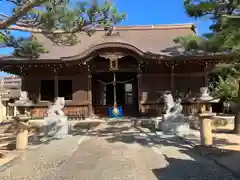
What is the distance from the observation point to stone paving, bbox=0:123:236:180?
19.3 ft

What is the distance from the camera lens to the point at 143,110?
17.2 metres

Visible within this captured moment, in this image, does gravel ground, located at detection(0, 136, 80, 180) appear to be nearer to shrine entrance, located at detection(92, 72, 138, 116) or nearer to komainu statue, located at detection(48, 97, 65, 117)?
komainu statue, located at detection(48, 97, 65, 117)

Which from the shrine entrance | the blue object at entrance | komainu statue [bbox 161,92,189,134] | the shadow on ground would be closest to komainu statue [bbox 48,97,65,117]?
the shadow on ground

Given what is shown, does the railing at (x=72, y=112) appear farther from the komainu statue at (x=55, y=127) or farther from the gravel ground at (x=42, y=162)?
the gravel ground at (x=42, y=162)

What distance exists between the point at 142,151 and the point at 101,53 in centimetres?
924

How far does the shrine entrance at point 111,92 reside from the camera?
19000 mm

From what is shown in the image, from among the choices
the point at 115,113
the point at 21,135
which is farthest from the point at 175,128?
the point at 21,135

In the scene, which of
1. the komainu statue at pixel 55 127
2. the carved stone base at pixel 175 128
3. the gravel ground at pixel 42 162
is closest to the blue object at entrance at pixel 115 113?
the carved stone base at pixel 175 128

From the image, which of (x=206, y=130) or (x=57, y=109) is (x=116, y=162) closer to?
(x=206, y=130)

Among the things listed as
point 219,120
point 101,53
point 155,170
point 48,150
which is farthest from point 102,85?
point 155,170

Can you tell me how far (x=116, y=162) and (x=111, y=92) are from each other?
13302mm

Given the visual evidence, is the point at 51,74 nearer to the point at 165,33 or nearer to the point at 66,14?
the point at 165,33

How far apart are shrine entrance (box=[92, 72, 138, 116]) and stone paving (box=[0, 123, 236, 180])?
27.7 ft

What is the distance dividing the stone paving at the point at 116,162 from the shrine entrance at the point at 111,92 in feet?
27.7
